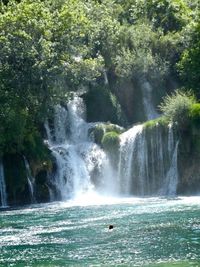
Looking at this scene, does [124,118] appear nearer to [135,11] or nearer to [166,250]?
[135,11]

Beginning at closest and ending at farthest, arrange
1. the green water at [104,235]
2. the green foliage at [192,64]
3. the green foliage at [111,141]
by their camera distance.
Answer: the green water at [104,235] < the green foliage at [111,141] < the green foliage at [192,64]

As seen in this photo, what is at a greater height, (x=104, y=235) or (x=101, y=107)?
(x=101, y=107)

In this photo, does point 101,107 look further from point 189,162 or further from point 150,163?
point 189,162

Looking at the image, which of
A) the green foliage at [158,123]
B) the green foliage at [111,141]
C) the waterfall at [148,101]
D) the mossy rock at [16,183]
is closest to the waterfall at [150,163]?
the green foliage at [158,123]

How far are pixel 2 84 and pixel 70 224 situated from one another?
19.4 metres

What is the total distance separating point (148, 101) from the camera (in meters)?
66.8

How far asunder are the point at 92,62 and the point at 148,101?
8935mm

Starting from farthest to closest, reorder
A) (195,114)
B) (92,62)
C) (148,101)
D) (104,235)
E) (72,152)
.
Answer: (148,101) < (92,62) < (72,152) < (195,114) < (104,235)

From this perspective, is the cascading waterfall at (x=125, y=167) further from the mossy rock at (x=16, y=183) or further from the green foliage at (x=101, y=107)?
the green foliage at (x=101, y=107)

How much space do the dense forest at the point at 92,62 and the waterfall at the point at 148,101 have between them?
47 centimetres

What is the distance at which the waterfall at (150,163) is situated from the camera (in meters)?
54.7

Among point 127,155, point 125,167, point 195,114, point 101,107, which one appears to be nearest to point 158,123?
point 195,114

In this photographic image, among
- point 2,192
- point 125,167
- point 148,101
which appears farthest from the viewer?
point 148,101

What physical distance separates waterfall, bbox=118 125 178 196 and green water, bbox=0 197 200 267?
725cm
